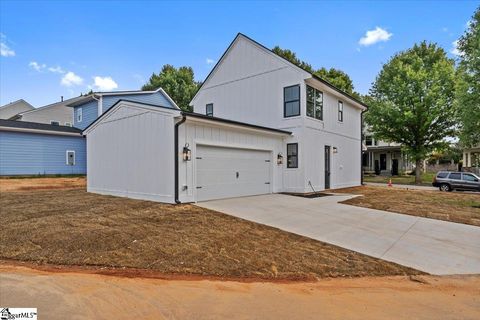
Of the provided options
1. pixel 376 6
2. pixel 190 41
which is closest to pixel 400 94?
pixel 376 6

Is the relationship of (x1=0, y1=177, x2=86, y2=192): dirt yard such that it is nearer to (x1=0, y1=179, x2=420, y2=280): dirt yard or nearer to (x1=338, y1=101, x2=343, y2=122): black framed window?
(x1=0, y1=179, x2=420, y2=280): dirt yard

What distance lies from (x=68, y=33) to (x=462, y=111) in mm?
19469

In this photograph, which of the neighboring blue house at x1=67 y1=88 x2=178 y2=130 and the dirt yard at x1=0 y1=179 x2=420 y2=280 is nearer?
the dirt yard at x1=0 y1=179 x2=420 y2=280

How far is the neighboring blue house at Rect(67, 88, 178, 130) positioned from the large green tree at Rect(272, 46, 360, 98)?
1418 cm

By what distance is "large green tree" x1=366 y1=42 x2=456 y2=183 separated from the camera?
71.4 ft

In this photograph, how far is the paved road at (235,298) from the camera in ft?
10.1

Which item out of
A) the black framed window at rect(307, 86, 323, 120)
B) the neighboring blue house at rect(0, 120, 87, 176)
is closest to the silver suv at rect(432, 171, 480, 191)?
the black framed window at rect(307, 86, 323, 120)

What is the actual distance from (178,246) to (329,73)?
3247 centimetres

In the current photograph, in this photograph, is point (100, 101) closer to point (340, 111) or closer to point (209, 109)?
point (209, 109)

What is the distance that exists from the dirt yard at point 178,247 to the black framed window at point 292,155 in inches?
258

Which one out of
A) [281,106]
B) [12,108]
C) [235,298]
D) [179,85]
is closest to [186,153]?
[235,298]

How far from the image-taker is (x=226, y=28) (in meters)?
17.7

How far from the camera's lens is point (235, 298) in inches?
135

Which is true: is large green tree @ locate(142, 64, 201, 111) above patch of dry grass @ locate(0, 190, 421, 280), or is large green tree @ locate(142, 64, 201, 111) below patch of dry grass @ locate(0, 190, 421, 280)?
above
